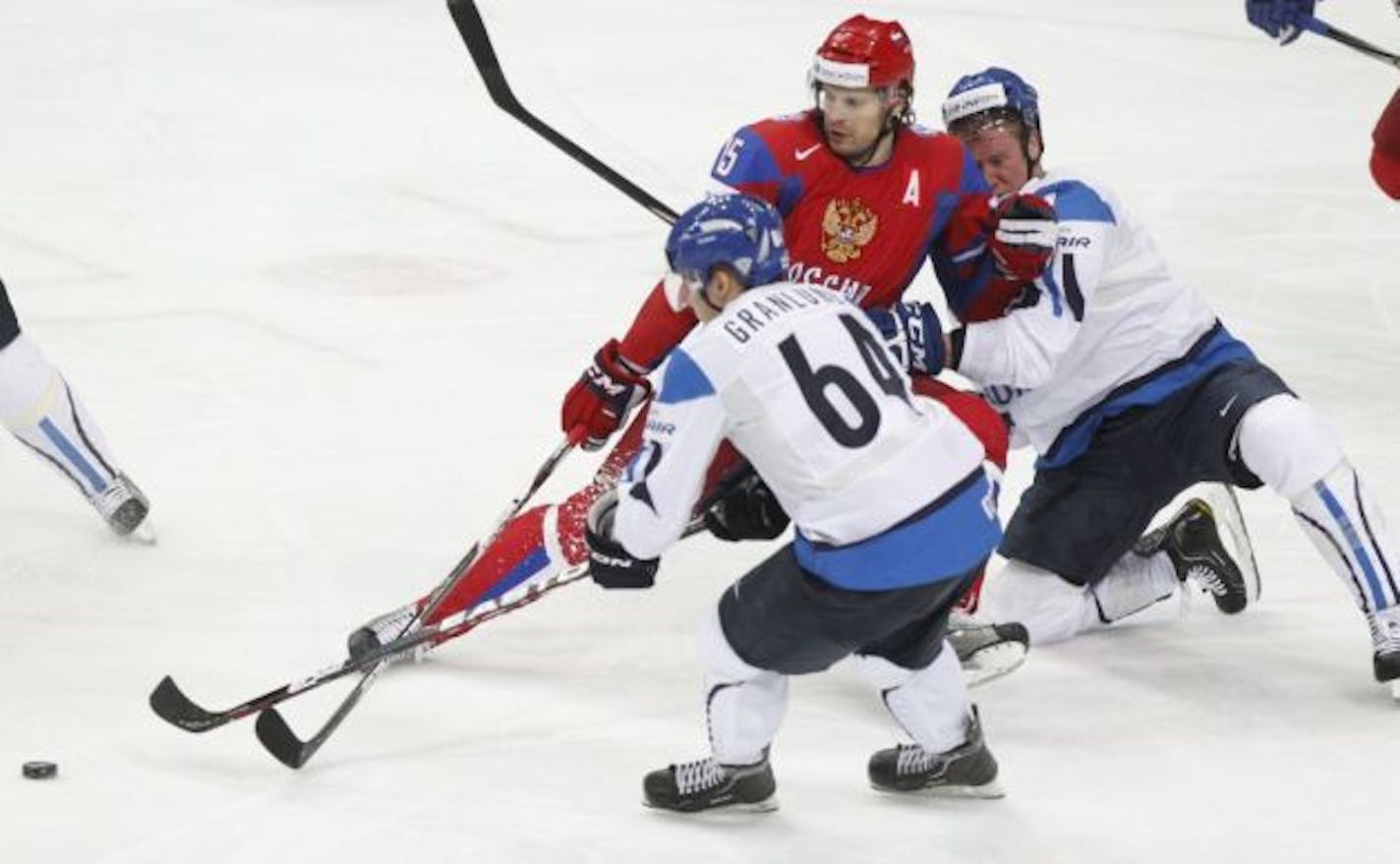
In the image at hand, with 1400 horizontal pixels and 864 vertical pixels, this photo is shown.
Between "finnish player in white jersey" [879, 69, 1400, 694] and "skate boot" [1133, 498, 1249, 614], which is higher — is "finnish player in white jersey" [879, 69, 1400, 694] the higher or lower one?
the higher one

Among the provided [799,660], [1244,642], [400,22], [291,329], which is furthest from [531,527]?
[400,22]

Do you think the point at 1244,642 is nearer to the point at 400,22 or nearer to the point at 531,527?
the point at 531,527

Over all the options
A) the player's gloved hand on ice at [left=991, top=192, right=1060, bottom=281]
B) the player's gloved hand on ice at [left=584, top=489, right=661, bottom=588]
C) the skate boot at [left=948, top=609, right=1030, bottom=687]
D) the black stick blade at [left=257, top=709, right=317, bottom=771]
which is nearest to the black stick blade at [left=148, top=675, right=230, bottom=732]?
the black stick blade at [left=257, top=709, right=317, bottom=771]

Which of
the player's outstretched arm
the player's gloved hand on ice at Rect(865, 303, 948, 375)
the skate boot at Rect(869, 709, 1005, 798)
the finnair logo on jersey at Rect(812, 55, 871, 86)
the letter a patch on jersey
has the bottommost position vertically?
the skate boot at Rect(869, 709, 1005, 798)

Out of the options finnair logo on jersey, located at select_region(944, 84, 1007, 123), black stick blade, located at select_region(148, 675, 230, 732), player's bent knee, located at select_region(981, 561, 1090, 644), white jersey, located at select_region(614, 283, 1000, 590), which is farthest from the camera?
player's bent knee, located at select_region(981, 561, 1090, 644)

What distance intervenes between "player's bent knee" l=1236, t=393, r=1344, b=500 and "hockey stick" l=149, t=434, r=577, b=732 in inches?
40.6

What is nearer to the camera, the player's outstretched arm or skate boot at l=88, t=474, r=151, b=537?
skate boot at l=88, t=474, r=151, b=537

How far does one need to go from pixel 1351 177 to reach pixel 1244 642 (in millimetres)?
3418

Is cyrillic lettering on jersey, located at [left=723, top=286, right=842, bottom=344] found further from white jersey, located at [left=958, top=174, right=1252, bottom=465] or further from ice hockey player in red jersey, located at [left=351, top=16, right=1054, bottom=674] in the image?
white jersey, located at [left=958, top=174, right=1252, bottom=465]

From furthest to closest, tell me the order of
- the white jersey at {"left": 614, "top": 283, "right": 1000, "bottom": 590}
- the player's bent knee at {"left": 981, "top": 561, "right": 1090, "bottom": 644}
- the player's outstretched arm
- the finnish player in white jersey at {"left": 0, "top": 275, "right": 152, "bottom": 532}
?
the player's outstretched arm < the finnish player in white jersey at {"left": 0, "top": 275, "right": 152, "bottom": 532} < the player's bent knee at {"left": 981, "top": 561, "right": 1090, "bottom": 644} < the white jersey at {"left": 614, "top": 283, "right": 1000, "bottom": 590}

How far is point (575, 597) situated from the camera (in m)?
4.39

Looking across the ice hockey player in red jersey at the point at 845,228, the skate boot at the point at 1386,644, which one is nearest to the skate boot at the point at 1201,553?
the skate boot at the point at 1386,644

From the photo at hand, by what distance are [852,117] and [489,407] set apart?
68.0 inches

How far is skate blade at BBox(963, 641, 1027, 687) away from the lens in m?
3.98
